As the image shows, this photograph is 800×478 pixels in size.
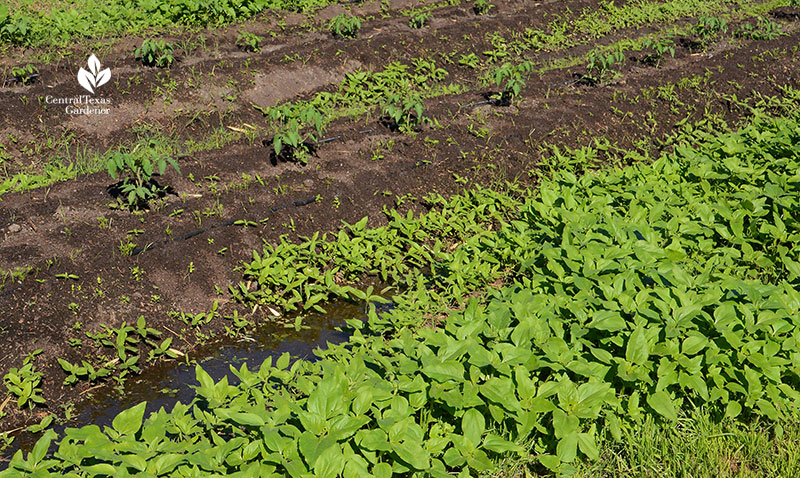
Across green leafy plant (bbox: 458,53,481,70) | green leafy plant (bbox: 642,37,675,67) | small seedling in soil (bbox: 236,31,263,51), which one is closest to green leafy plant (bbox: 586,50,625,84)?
Result: green leafy plant (bbox: 642,37,675,67)

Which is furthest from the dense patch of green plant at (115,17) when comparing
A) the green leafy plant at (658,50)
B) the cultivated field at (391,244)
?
the green leafy plant at (658,50)

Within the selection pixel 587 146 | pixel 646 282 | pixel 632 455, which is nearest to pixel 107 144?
pixel 587 146

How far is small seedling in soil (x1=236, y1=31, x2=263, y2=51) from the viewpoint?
9773 millimetres

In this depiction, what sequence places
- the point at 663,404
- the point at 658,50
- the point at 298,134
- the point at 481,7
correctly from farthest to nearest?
the point at 481,7, the point at 658,50, the point at 298,134, the point at 663,404

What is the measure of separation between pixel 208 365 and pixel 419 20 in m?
7.58

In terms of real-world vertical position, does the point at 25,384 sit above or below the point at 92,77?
below

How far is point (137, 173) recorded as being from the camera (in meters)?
6.05

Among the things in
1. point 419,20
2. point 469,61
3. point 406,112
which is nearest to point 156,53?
point 406,112

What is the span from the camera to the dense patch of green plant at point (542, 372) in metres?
2.97

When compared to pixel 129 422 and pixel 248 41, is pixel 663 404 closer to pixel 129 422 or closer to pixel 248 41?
pixel 129 422

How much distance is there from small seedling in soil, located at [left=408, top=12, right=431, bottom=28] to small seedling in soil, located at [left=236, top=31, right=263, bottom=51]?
2.49 meters

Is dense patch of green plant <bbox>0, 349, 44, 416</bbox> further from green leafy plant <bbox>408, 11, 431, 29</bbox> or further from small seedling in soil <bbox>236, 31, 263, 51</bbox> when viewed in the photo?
green leafy plant <bbox>408, 11, 431, 29</bbox>

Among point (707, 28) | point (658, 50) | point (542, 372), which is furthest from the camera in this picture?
point (707, 28)

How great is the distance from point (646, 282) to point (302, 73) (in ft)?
20.2
